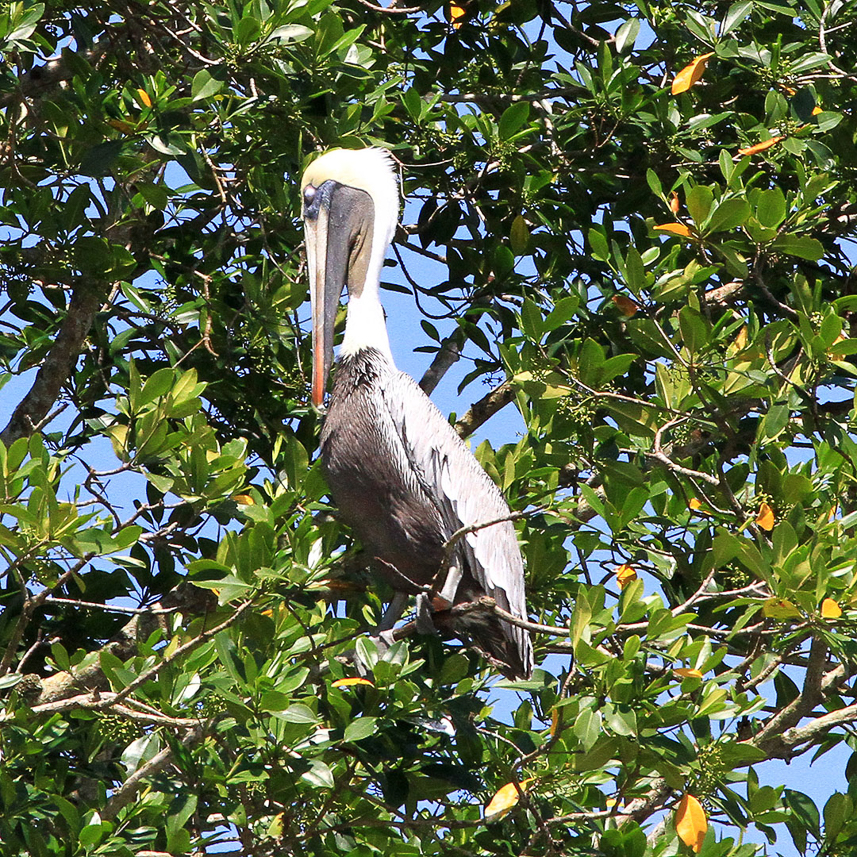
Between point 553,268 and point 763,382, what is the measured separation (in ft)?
4.00

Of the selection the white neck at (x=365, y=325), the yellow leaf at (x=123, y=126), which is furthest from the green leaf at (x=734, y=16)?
the yellow leaf at (x=123, y=126)

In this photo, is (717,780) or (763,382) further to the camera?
(763,382)

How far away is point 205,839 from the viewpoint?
3.58m

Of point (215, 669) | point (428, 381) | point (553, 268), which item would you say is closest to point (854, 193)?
point (553, 268)

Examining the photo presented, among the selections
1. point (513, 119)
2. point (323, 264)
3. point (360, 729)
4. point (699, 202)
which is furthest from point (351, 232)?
point (360, 729)

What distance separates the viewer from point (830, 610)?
3.50 metres

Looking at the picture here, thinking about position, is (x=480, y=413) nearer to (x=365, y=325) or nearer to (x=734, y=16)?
(x=365, y=325)

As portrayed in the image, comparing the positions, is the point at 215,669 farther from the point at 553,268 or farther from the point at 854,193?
the point at 854,193

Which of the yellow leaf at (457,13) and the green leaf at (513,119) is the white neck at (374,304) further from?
the yellow leaf at (457,13)

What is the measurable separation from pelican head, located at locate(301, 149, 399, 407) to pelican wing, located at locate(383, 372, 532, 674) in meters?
0.33

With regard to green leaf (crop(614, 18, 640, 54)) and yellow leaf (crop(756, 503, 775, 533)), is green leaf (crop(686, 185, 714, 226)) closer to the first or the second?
yellow leaf (crop(756, 503, 775, 533))

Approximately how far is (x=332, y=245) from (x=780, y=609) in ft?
7.70

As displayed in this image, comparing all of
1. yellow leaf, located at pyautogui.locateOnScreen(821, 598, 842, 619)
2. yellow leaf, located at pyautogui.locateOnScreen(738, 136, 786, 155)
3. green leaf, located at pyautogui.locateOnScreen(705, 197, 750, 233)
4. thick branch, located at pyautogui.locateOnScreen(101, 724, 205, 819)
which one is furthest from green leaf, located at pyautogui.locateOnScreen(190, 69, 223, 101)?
yellow leaf, located at pyautogui.locateOnScreen(821, 598, 842, 619)

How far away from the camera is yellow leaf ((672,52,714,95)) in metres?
4.72
